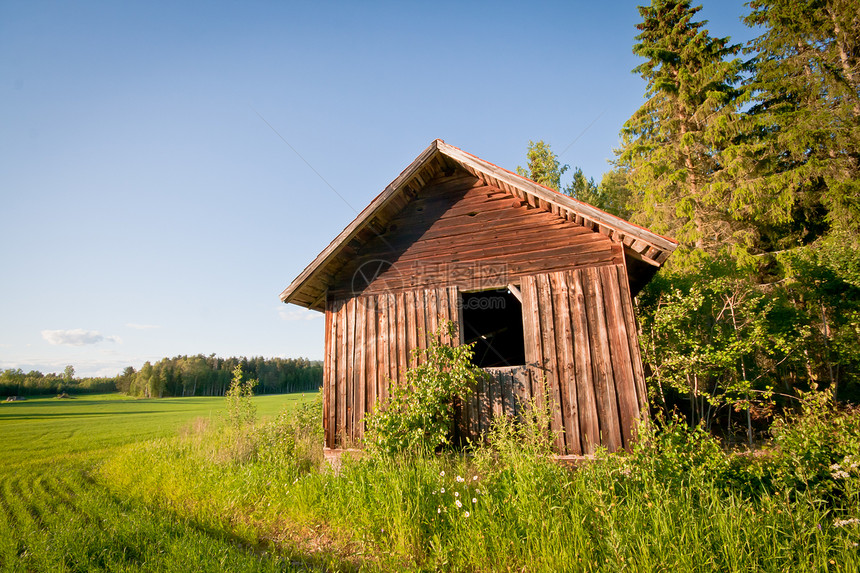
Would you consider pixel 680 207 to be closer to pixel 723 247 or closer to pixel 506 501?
pixel 723 247

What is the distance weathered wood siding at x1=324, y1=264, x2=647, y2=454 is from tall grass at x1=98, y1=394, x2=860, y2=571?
0.67 m

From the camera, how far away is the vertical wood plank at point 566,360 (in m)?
6.27

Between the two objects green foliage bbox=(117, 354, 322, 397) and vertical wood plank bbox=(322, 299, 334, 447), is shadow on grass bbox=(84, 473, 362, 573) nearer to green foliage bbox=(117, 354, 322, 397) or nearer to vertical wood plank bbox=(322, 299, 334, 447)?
vertical wood plank bbox=(322, 299, 334, 447)

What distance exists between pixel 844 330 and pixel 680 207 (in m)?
7.52

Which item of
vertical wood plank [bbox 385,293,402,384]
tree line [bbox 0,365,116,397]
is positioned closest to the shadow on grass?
vertical wood plank [bbox 385,293,402,384]

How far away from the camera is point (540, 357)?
22.1 feet

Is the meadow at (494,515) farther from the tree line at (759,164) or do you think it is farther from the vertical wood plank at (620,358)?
the tree line at (759,164)

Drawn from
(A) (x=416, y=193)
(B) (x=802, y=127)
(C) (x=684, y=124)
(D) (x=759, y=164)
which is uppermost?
(C) (x=684, y=124)

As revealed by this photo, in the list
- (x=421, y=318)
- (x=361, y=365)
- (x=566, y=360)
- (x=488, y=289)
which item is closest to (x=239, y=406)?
(x=361, y=365)

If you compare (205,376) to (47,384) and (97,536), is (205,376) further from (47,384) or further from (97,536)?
(97,536)

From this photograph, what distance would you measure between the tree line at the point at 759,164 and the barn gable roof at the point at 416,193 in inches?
207

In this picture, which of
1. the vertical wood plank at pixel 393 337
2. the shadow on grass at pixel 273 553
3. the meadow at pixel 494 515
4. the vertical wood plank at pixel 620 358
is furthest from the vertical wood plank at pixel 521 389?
the shadow on grass at pixel 273 553

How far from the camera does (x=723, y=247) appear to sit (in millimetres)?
15094

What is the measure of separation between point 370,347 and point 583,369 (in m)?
4.30
